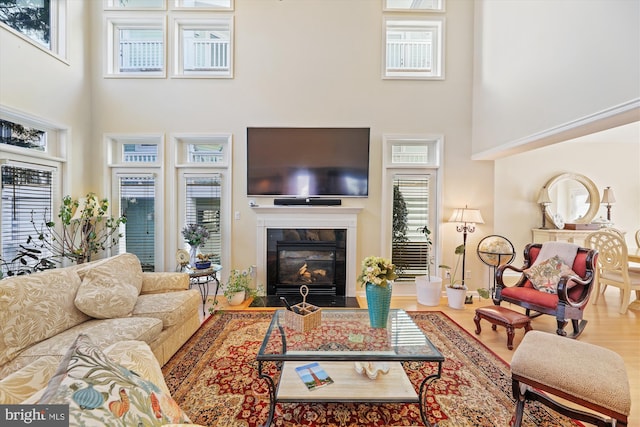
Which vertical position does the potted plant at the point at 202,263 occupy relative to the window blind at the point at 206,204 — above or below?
below

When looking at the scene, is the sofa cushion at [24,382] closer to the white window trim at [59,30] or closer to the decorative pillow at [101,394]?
the decorative pillow at [101,394]

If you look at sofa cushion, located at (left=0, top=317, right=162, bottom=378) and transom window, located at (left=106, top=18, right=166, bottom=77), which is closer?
sofa cushion, located at (left=0, top=317, right=162, bottom=378)

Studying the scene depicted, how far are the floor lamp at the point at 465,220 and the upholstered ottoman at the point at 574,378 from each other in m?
2.29

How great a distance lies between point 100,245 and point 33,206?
858mm

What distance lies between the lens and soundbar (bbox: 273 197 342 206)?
4102 mm

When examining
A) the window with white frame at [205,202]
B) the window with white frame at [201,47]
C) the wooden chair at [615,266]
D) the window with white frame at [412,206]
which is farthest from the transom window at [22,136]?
the wooden chair at [615,266]

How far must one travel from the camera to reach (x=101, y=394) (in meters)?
0.73

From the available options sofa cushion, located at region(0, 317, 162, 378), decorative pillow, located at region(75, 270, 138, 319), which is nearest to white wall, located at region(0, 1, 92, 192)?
decorative pillow, located at region(75, 270, 138, 319)

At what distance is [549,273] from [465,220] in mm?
1150

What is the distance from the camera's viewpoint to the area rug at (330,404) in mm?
1776

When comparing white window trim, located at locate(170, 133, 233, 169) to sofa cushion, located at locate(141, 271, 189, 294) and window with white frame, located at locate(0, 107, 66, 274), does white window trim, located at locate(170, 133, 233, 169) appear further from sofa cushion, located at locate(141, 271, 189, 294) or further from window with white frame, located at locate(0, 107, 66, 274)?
sofa cushion, located at locate(141, 271, 189, 294)

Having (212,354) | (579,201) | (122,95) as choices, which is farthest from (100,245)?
(579,201)

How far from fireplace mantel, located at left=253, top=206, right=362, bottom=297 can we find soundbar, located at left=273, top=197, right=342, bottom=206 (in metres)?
0.08

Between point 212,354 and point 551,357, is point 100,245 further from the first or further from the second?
point 551,357
